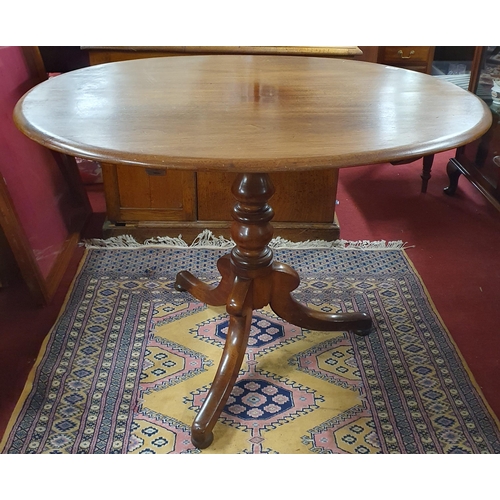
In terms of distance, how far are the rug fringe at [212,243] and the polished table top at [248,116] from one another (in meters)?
0.74

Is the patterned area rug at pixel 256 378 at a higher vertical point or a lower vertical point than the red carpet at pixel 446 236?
higher

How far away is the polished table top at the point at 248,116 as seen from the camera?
0.82 metres

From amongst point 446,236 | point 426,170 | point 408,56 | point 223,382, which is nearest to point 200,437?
point 223,382

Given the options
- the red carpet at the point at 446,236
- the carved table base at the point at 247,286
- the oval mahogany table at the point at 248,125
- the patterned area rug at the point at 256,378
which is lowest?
the red carpet at the point at 446,236

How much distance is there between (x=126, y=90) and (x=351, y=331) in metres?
0.89

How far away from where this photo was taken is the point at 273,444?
1.18m

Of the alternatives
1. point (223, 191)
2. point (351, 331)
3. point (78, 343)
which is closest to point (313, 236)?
point (223, 191)

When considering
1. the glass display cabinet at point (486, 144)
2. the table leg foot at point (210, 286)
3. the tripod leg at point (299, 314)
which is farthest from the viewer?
the glass display cabinet at point (486, 144)

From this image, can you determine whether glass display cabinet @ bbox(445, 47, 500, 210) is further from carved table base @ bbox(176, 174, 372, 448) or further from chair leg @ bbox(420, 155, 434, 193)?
carved table base @ bbox(176, 174, 372, 448)

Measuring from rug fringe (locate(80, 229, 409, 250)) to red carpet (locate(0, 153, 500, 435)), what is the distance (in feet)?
0.22

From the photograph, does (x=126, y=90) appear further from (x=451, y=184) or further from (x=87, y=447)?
(x=451, y=184)

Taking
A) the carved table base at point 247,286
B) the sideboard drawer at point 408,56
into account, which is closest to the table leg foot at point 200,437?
the carved table base at point 247,286

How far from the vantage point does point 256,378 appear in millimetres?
1378

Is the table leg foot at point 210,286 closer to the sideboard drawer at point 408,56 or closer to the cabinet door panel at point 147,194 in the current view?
the cabinet door panel at point 147,194
